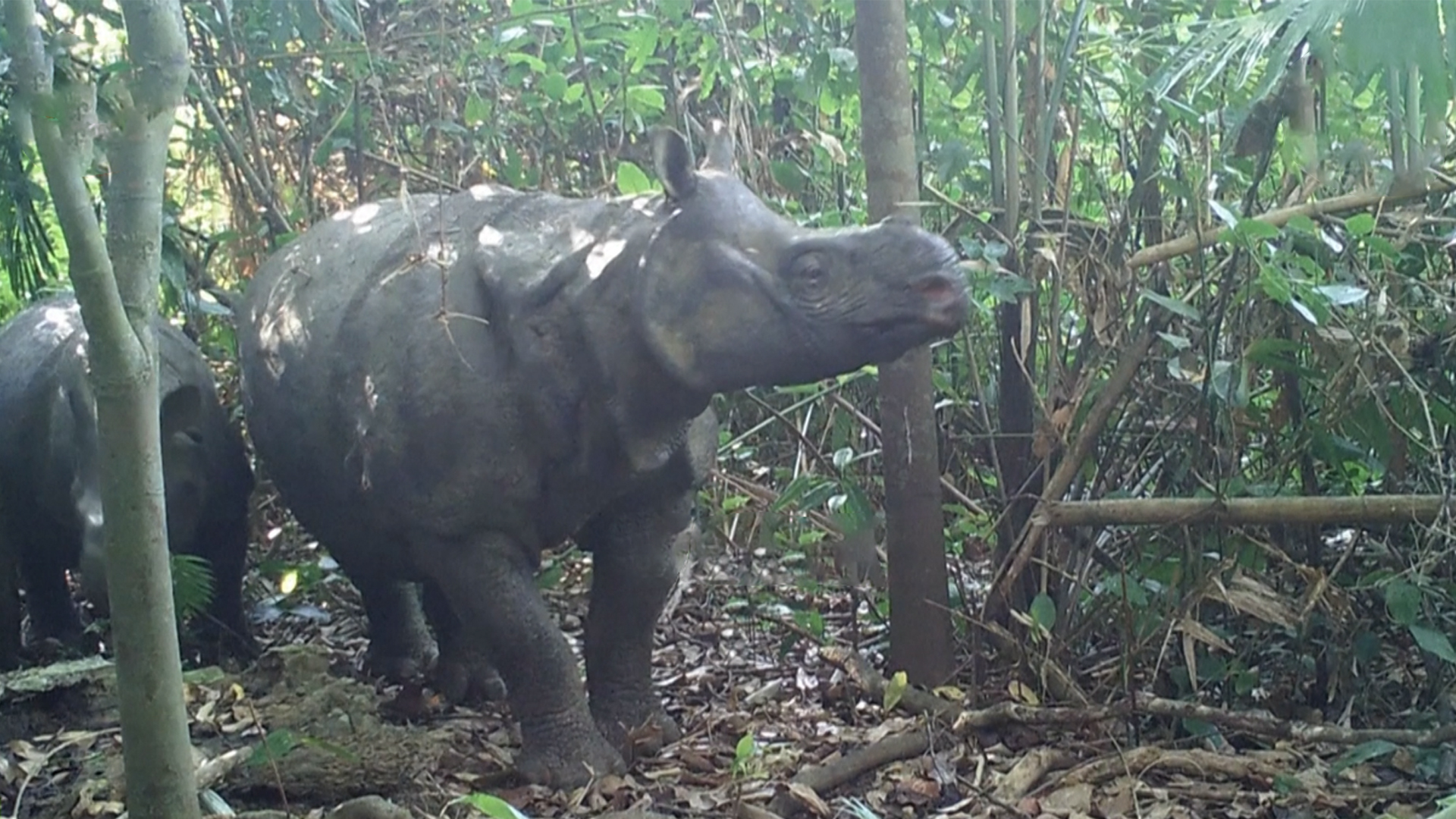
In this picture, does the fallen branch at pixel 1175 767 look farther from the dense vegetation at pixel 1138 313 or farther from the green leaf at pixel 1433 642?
the green leaf at pixel 1433 642

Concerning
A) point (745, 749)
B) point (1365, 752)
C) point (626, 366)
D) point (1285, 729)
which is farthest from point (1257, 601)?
point (626, 366)

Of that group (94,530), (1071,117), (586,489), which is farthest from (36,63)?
(1071,117)

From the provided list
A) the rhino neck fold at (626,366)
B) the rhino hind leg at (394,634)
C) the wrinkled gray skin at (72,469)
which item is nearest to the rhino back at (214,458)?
the wrinkled gray skin at (72,469)

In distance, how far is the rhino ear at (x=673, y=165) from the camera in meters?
3.79

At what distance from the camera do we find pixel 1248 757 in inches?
150

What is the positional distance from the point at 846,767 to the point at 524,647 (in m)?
0.89

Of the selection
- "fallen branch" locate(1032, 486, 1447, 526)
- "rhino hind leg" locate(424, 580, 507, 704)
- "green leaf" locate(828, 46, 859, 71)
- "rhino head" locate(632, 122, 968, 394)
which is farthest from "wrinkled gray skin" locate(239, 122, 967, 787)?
"green leaf" locate(828, 46, 859, 71)

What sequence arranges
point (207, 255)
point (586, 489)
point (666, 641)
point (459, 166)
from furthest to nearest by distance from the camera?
1. point (459, 166)
2. point (207, 255)
3. point (666, 641)
4. point (586, 489)

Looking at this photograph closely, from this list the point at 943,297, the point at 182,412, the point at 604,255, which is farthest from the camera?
the point at 182,412

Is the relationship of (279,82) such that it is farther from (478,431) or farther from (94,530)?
(478,431)

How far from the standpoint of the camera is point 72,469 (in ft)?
15.8

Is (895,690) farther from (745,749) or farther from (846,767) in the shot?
(745,749)

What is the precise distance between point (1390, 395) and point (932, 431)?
3.76 ft

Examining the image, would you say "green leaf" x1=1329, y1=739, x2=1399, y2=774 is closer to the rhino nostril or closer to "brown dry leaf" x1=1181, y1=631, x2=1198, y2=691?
"brown dry leaf" x1=1181, y1=631, x2=1198, y2=691
